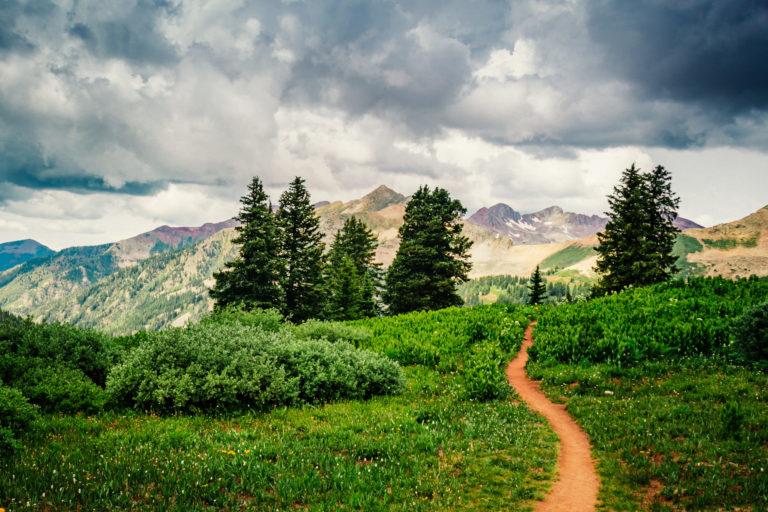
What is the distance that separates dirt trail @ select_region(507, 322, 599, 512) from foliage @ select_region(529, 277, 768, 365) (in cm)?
318

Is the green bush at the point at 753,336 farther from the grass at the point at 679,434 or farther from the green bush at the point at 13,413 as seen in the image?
the green bush at the point at 13,413

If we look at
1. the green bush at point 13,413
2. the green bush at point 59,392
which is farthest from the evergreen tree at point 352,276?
the green bush at point 13,413

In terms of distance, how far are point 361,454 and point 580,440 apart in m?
4.73

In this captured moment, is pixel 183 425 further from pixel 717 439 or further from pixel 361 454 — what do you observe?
pixel 717 439

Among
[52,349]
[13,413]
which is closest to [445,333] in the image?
[52,349]

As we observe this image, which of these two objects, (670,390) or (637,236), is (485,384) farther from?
(637,236)

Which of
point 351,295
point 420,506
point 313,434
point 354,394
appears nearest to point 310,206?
point 351,295

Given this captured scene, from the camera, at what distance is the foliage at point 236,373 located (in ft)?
31.2

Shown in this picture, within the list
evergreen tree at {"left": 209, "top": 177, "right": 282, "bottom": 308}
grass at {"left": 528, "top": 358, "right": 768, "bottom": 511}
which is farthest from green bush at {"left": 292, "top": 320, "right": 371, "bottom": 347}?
evergreen tree at {"left": 209, "top": 177, "right": 282, "bottom": 308}

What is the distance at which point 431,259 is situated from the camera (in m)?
39.8

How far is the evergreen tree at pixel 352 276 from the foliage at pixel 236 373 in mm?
27460

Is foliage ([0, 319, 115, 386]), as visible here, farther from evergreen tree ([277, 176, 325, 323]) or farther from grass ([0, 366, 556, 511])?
evergreen tree ([277, 176, 325, 323])

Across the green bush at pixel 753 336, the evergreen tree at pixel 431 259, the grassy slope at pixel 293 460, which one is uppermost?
the evergreen tree at pixel 431 259

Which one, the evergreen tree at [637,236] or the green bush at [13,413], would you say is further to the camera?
the evergreen tree at [637,236]
